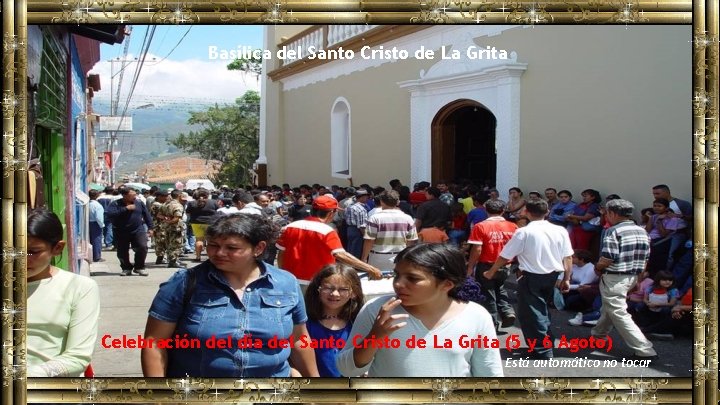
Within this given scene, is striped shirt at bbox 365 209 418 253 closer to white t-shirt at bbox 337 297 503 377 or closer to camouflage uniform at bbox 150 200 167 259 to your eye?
white t-shirt at bbox 337 297 503 377

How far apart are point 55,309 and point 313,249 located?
8.66 feet

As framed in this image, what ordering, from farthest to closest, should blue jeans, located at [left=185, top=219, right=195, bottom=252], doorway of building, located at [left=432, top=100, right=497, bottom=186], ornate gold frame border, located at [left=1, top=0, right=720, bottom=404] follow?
1. blue jeans, located at [left=185, top=219, right=195, bottom=252]
2. doorway of building, located at [left=432, top=100, right=497, bottom=186]
3. ornate gold frame border, located at [left=1, top=0, right=720, bottom=404]

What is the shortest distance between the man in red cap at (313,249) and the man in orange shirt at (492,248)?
141 centimetres

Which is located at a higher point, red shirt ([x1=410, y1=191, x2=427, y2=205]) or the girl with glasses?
red shirt ([x1=410, y1=191, x2=427, y2=205])

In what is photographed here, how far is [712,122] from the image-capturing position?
3783 mm

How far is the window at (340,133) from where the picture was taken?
6.57 metres

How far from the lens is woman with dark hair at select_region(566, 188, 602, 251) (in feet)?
21.7

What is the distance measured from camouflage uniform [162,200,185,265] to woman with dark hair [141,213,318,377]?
7733 mm

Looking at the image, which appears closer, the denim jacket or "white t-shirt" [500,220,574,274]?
the denim jacket

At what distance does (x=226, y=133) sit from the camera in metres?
6.50

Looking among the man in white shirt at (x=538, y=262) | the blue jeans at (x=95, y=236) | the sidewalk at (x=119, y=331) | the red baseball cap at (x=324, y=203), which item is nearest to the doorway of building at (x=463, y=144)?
the man in white shirt at (x=538, y=262)

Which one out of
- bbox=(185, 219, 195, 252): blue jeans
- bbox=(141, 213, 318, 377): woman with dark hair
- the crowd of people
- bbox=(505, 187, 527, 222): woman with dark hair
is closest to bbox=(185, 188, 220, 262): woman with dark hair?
the crowd of people

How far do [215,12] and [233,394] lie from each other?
1887 millimetres

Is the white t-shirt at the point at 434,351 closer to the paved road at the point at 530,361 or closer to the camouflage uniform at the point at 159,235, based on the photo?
the paved road at the point at 530,361
